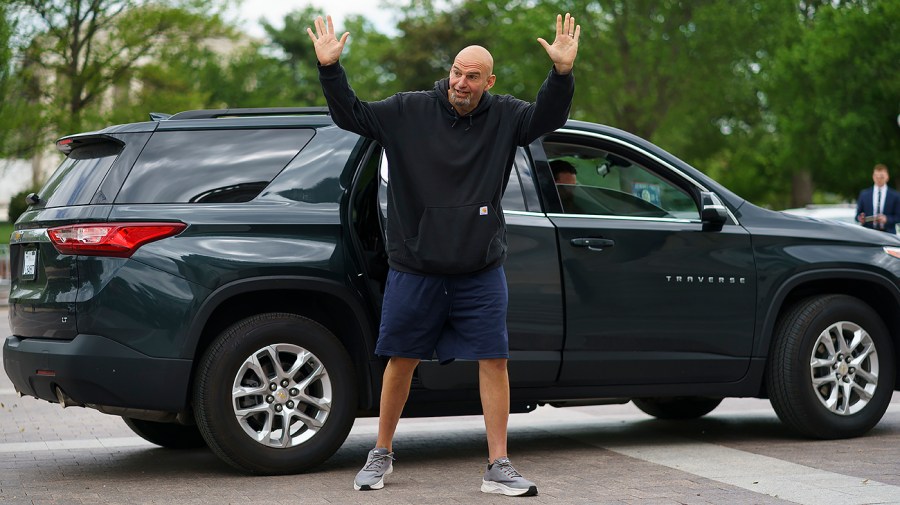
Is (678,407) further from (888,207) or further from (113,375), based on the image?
(888,207)

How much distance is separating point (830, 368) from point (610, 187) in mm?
1563

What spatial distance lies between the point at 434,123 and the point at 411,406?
1.45 meters

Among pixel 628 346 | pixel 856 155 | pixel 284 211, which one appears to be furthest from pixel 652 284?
pixel 856 155

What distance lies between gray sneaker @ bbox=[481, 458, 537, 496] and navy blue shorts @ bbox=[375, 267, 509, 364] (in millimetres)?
459

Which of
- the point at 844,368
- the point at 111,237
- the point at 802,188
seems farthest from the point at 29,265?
the point at 802,188

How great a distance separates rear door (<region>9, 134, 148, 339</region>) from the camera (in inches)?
218

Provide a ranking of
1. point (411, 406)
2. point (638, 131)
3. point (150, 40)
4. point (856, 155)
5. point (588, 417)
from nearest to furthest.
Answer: point (411, 406), point (588, 417), point (150, 40), point (856, 155), point (638, 131)

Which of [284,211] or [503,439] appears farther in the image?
[284,211]

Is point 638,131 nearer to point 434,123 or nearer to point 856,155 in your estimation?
point 856,155

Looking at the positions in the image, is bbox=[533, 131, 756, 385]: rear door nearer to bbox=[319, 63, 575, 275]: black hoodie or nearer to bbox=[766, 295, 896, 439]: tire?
bbox=[766, 295, 896, 439]: tire

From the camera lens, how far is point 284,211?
5.77m

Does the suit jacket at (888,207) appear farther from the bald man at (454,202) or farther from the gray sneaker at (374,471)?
the gray sneaker at (374,471)

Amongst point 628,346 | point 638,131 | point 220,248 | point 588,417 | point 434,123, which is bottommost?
point 588,417

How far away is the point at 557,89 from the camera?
199 inches
